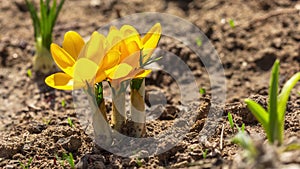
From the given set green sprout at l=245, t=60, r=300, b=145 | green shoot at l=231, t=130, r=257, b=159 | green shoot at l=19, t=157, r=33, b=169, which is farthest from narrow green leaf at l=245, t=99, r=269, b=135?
green shoot at l=19, t=157, r=33, b=169

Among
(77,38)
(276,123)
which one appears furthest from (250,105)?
(77,38)

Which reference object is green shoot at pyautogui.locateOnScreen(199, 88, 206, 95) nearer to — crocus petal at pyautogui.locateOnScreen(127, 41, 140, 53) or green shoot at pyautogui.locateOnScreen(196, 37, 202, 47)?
green shoot at pyautogui.locateOnScreen(196, 37, 202, 47)

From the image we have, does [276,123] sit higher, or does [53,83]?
[53,83]

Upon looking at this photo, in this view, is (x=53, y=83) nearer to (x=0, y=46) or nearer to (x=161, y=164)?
(x=161, y=164)

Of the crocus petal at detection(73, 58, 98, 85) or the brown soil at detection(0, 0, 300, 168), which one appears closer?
the crocus petal at detection(73, 58, 98, 85)

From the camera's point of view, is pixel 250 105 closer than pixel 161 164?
Yes

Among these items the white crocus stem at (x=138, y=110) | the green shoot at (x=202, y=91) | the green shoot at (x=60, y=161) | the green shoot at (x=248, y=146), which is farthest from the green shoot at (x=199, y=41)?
the green shoot at (x=248, y=146)
